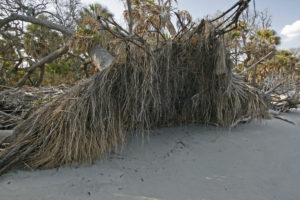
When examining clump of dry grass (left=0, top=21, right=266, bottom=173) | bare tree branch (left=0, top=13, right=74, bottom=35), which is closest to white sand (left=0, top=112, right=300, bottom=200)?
clump of dry grass (left=0, top=21, right=266, bottom=173)

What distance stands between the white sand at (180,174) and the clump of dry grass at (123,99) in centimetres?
26

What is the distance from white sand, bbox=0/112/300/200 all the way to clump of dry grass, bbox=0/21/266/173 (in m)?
0.26

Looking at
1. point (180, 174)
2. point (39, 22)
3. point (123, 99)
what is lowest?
point (180, 174)

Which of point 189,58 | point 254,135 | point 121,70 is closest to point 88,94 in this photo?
point 121,70

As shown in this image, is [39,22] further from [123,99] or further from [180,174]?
[180,174]

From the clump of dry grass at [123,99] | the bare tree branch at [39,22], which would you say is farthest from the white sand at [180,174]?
the bare tree branch at [39,22]

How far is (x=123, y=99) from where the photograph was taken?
100 inches

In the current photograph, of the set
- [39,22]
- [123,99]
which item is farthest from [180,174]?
[39,22]

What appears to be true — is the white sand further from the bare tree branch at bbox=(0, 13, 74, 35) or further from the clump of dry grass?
the bare tree branch at bbox=(0, 13, 74, 35)

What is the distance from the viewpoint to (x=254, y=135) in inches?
130

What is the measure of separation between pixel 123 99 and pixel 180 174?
132cm

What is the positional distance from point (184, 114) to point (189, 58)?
43.8 inches

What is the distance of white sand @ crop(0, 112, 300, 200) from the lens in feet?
5.98

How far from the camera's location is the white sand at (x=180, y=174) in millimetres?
1824
